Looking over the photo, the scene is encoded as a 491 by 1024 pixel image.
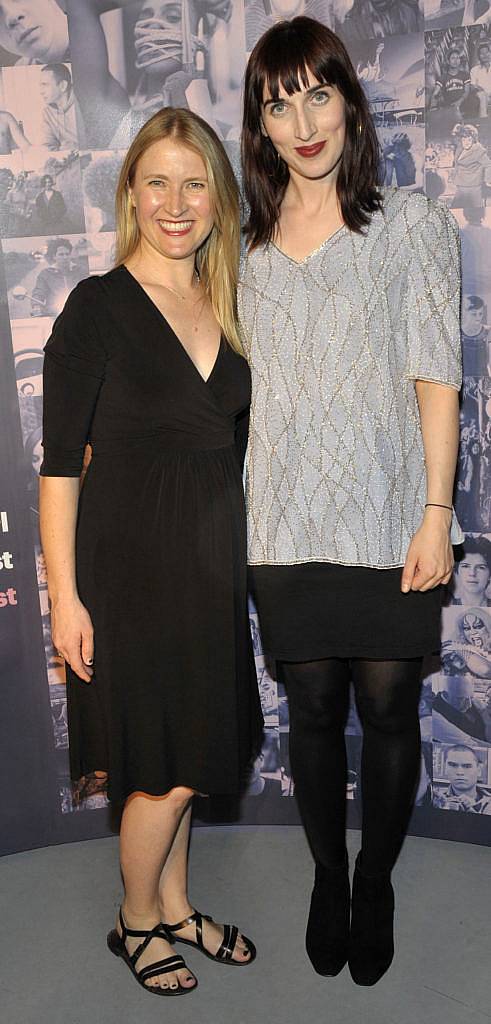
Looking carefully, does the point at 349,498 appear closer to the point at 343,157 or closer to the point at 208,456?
the point at 208,456

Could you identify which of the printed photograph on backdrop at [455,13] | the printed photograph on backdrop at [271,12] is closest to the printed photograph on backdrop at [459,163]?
the printed photograph on backdrop at [455,13]

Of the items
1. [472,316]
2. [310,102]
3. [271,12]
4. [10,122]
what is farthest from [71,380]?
[271,12]

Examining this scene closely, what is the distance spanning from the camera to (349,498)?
1832 mm

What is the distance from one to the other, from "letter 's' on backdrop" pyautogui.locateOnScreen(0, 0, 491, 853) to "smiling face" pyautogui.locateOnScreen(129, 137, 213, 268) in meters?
0.50

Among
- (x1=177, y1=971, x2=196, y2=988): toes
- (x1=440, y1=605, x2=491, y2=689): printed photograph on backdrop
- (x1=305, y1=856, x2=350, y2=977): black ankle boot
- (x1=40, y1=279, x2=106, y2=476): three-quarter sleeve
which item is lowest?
(x1=177, y1=971, x2=196, y2=988): toes

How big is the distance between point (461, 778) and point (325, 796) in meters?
0.65

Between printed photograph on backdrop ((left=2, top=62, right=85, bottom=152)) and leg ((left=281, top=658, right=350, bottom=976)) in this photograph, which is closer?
leg ((left=281, top=658, right=350, bottom=976))

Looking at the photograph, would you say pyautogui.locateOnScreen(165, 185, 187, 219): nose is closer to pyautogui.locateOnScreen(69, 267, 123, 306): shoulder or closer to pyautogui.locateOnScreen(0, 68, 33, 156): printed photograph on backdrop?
pyautogui.locateOnScreen(69, 267, 123, 306): shoulder

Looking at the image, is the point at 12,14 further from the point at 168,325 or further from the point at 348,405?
the point at 348,405

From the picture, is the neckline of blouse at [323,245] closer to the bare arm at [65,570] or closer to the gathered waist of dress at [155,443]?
the gathered waist of dress at [155,443]

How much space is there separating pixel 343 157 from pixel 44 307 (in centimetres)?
87

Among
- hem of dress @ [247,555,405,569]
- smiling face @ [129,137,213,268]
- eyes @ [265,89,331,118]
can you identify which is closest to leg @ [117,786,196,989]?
hem of dress @ [247,555,405,569]

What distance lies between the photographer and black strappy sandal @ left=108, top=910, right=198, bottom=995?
2025 millimetres

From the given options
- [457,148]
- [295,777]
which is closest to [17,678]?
[295,777]
